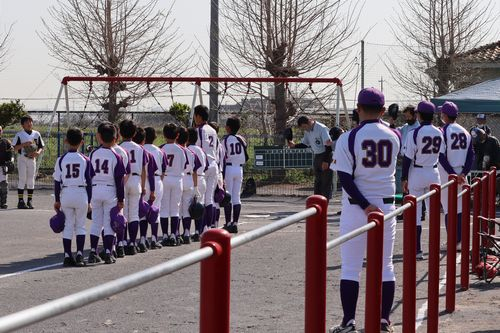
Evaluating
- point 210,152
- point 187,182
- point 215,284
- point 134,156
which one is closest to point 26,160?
point 210,152

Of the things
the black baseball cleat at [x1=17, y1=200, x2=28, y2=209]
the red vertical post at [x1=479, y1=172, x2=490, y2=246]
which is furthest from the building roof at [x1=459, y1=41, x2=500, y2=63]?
the red vertical post at [x1=479, y1=172, x2=490, y2=246]

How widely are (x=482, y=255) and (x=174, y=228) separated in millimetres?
5214

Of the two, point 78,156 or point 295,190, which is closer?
point 78,156

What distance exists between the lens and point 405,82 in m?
40.8

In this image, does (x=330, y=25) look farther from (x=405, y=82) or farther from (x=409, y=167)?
(x=409, y=167)

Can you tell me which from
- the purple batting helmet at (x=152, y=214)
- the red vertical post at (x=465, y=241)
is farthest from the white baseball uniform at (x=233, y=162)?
the red vertical post at (x=465, y=241)

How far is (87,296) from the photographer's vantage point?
234cm

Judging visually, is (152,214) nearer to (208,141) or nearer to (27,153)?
(208,141)

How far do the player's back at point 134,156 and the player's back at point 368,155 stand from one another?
6.04 meters

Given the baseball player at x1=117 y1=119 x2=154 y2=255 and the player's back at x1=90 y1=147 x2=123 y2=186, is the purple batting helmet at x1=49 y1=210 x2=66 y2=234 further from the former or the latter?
the baseball player at x1=117 y1=119 x2=154 y2=255

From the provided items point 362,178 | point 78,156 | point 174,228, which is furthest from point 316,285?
point 174,228

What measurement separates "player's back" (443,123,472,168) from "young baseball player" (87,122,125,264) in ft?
13.9

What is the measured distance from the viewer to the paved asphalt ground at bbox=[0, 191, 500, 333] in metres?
5.48

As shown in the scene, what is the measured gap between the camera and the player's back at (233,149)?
16500 millimetres
